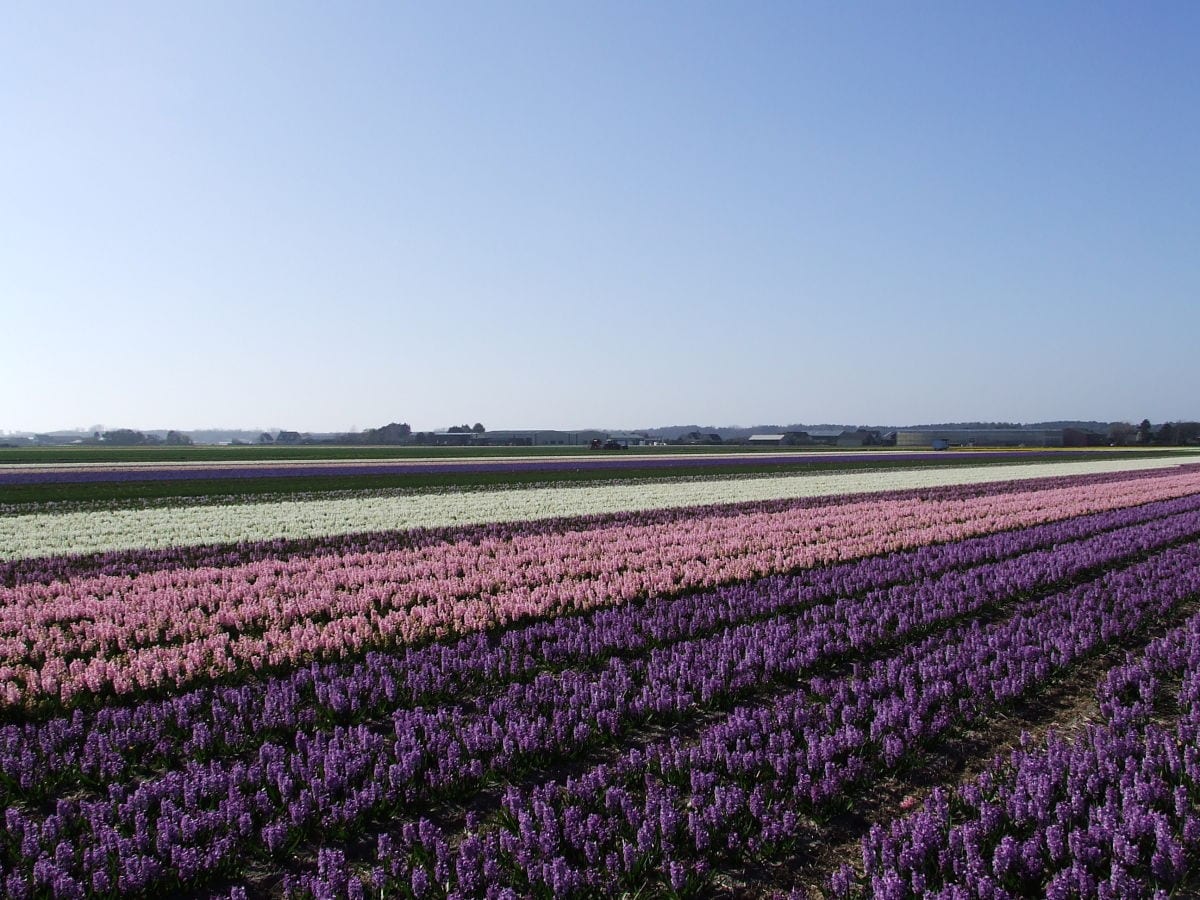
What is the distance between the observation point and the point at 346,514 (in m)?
25.5

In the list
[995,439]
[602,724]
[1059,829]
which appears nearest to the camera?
[1059,829]

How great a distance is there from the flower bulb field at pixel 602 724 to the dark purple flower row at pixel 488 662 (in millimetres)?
45

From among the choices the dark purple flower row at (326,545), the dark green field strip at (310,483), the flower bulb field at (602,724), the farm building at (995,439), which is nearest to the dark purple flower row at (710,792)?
the flower bulb field at (602,724)

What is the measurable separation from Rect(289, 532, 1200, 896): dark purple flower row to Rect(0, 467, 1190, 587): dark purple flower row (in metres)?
12.0

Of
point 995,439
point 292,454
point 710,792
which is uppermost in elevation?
point 995,439

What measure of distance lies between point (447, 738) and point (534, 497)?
25.1 m

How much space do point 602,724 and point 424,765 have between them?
5.23ft

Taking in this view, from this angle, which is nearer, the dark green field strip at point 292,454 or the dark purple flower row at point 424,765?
the dark purple flower row at point 424,765

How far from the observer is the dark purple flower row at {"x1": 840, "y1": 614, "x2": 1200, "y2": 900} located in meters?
4.70

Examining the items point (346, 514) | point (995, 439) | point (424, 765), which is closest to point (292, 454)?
point (346, 514)

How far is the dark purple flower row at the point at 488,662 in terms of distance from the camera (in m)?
6.69

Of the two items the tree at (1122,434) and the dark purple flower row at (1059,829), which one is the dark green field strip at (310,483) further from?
the tree at (1122,434)

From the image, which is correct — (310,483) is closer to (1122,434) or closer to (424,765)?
(424,765)

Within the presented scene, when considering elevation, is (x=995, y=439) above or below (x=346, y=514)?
above
